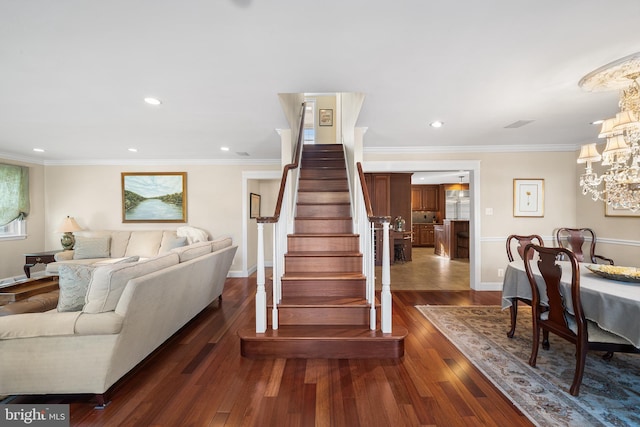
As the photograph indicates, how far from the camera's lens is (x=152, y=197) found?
219 inches

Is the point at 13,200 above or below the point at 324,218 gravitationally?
above

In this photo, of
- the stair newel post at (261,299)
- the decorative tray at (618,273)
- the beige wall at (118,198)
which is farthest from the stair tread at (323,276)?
the beige wall at (118,198)

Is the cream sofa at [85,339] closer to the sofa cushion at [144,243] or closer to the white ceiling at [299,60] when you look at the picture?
the white ceiling at [299,60]

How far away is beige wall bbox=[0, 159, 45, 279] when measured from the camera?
486 cm

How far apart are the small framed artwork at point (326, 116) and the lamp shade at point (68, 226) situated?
5613mm

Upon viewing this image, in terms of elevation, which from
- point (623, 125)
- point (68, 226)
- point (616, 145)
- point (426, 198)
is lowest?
point (68, 226)

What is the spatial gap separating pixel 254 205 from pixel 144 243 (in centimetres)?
213

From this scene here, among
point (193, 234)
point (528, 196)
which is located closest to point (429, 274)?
point (528, 196)

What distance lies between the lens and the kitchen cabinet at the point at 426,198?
10492mm

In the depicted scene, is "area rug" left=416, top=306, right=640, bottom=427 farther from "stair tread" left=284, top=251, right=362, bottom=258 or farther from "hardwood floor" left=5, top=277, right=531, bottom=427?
"stair tread" left=284, top=251, right=362, bottom=258

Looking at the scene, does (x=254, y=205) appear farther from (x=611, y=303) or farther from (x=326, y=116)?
(x=611, y=303)

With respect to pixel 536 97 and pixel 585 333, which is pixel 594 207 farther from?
pixel 585 333

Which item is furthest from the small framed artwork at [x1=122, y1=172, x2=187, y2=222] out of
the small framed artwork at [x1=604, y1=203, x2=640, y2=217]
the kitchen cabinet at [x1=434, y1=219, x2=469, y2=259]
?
the small framed artwork at [x1=604, y1=203, x2=640, y2=217]

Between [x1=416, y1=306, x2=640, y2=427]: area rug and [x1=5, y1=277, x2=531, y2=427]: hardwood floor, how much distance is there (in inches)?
5.8
